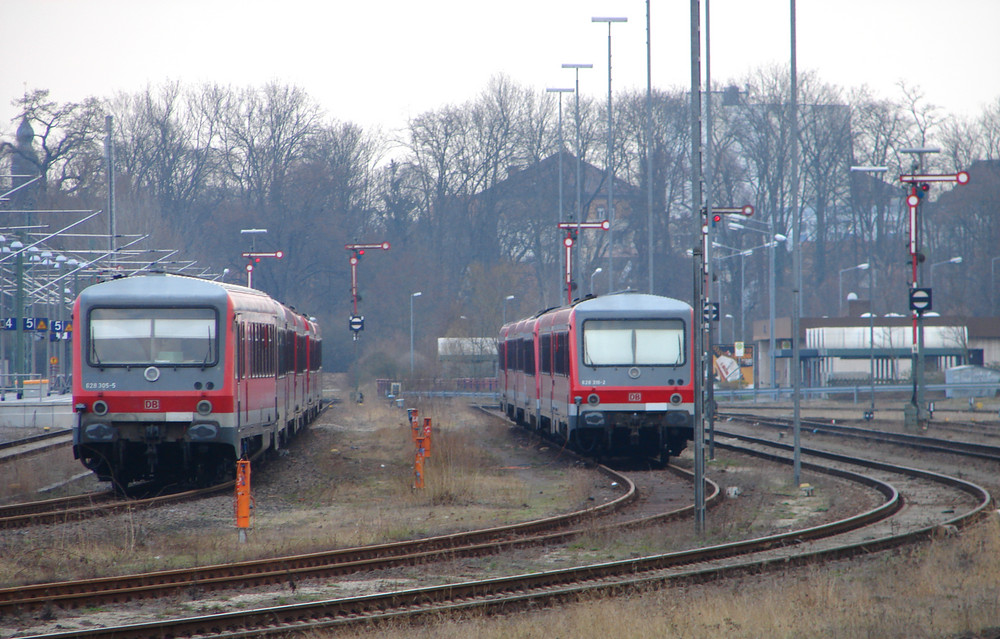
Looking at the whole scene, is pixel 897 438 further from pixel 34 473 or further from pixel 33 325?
pixel 33 325

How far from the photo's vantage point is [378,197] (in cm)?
7412

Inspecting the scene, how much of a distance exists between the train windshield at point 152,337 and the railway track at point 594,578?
238 inches

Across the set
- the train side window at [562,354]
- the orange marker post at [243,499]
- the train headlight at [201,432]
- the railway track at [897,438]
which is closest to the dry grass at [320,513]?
the orange marker post at [243,499]

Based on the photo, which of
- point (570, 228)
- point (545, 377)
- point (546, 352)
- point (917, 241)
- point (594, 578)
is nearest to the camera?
point (594, 578)

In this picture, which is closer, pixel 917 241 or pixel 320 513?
pixel 320 513

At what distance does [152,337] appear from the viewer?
55.1 feet

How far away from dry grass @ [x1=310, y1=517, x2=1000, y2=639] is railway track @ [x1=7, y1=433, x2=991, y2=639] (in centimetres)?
27

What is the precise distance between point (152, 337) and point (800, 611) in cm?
1086

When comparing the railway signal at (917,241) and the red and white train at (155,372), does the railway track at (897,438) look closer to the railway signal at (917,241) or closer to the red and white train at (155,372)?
the railway signal at (917,241)

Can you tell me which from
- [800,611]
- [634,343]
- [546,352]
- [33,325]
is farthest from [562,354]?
[33,325]

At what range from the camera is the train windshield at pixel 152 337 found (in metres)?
16.7

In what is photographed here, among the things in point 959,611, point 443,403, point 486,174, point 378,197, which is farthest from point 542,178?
point 959,611

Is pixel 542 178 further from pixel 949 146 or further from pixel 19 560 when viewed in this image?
pixel 19 560

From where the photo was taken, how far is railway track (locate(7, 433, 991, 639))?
883 cm
